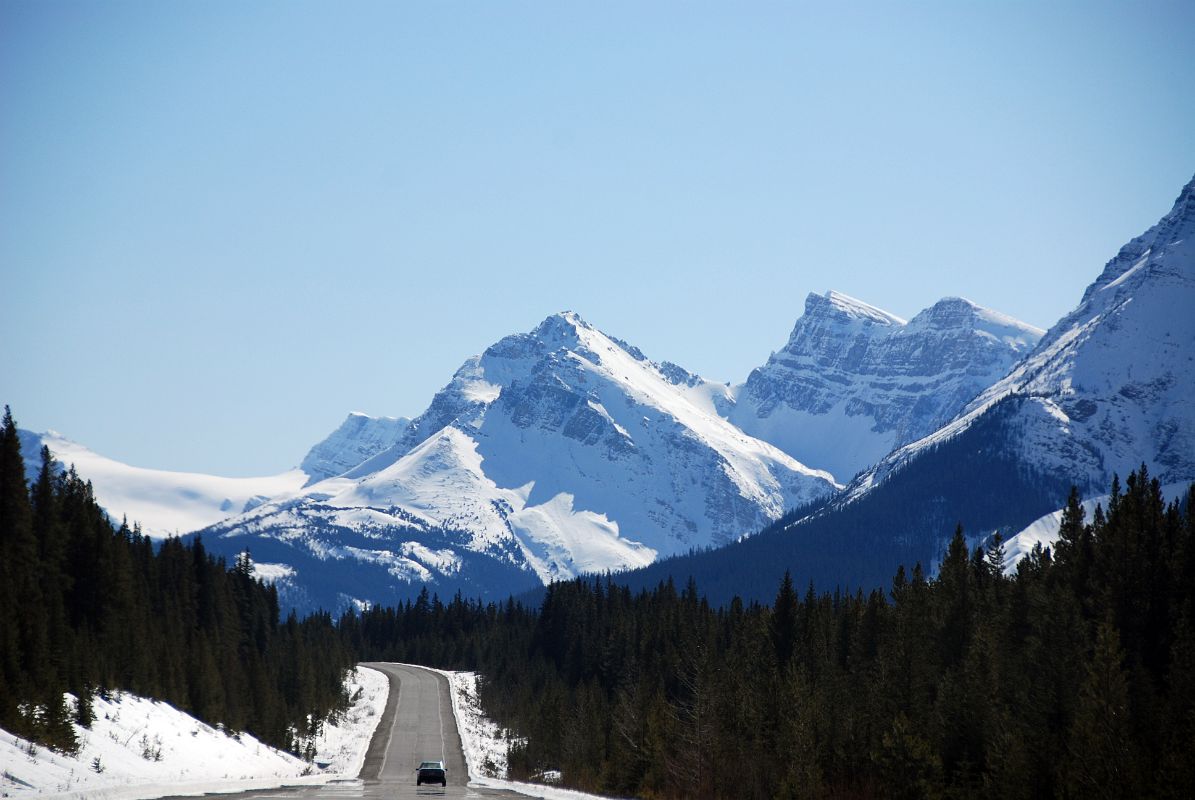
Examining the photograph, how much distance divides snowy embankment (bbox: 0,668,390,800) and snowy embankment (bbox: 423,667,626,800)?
344 inches

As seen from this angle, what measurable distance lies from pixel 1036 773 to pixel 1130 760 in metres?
8.25

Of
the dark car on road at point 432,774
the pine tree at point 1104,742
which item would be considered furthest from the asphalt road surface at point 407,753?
the pine tree at point 1104,742

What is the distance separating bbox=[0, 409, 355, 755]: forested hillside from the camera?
6269 centimetres

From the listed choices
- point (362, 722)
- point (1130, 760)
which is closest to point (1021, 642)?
point (1130, 760)

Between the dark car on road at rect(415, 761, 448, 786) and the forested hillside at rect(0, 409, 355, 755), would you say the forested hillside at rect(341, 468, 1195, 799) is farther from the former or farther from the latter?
the forested hillside at rect(0, 409, 355, 755)

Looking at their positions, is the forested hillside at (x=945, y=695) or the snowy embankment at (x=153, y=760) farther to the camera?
the forested hillside at (x=945, y=695)

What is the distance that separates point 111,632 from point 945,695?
54129 mm

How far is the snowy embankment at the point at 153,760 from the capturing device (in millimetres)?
43000

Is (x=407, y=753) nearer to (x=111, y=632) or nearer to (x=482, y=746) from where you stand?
(x=482, y=746)

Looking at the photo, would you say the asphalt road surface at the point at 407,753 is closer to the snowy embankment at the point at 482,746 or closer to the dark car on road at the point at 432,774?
the dark car on road at the point at 432,774

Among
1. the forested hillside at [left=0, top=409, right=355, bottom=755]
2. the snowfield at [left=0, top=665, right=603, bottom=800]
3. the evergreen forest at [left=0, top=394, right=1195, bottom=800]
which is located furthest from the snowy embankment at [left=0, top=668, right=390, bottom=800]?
the evergreen forest at [left=0, top=394, right=1195, bottom=800]

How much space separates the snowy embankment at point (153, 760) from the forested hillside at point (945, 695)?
16978 mm

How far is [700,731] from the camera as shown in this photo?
6359 centimetres

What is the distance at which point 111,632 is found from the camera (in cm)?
8769
